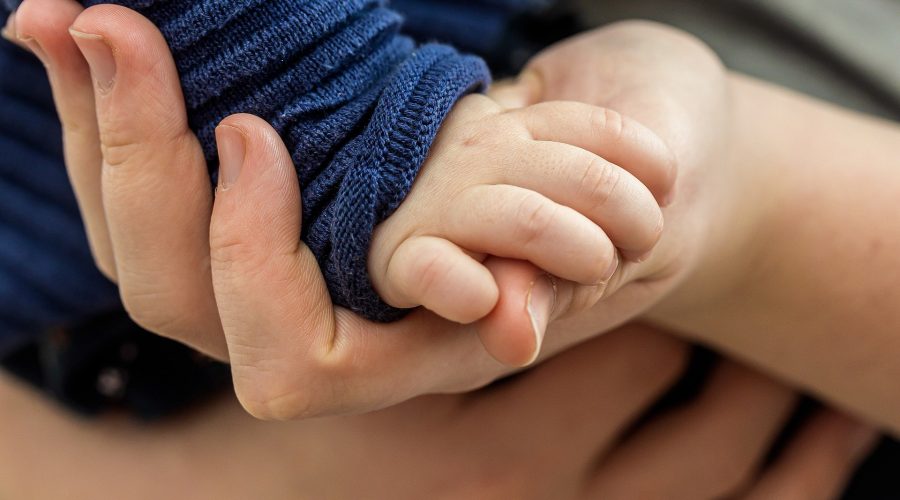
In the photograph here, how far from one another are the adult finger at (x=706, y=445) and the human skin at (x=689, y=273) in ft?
0.18

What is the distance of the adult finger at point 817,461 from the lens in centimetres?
75

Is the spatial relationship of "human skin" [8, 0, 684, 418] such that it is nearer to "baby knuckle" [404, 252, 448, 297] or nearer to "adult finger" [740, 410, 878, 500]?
"baby knuckle" [404, 252, 448, 297]

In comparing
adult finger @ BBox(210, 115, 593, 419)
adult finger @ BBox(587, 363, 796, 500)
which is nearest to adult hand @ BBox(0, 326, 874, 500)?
adult finger @ BBox(587, 363, 796, 500)

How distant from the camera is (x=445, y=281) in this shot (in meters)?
0.37

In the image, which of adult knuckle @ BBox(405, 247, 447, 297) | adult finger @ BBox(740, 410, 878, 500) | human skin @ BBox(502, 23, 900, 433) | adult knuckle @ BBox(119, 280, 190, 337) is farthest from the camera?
adult finger @ BBox(740, 410, 878, 500)

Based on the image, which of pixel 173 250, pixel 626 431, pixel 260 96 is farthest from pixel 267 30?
pixel 626 431

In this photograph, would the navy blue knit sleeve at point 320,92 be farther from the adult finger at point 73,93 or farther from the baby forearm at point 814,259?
the baby forearm at point 814,259

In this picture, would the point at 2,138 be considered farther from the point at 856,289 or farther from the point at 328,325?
the point at 856,289

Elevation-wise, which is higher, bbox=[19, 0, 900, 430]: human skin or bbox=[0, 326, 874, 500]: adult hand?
bbox=[19, 0, 900, 430]: human skin

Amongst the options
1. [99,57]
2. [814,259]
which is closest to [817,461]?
[814,259]

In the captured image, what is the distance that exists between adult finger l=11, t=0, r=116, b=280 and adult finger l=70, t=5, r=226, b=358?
0.03 m

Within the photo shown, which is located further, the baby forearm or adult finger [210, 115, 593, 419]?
the baby forearm

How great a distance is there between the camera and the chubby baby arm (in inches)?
14.9

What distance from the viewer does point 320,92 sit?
1.51ft
